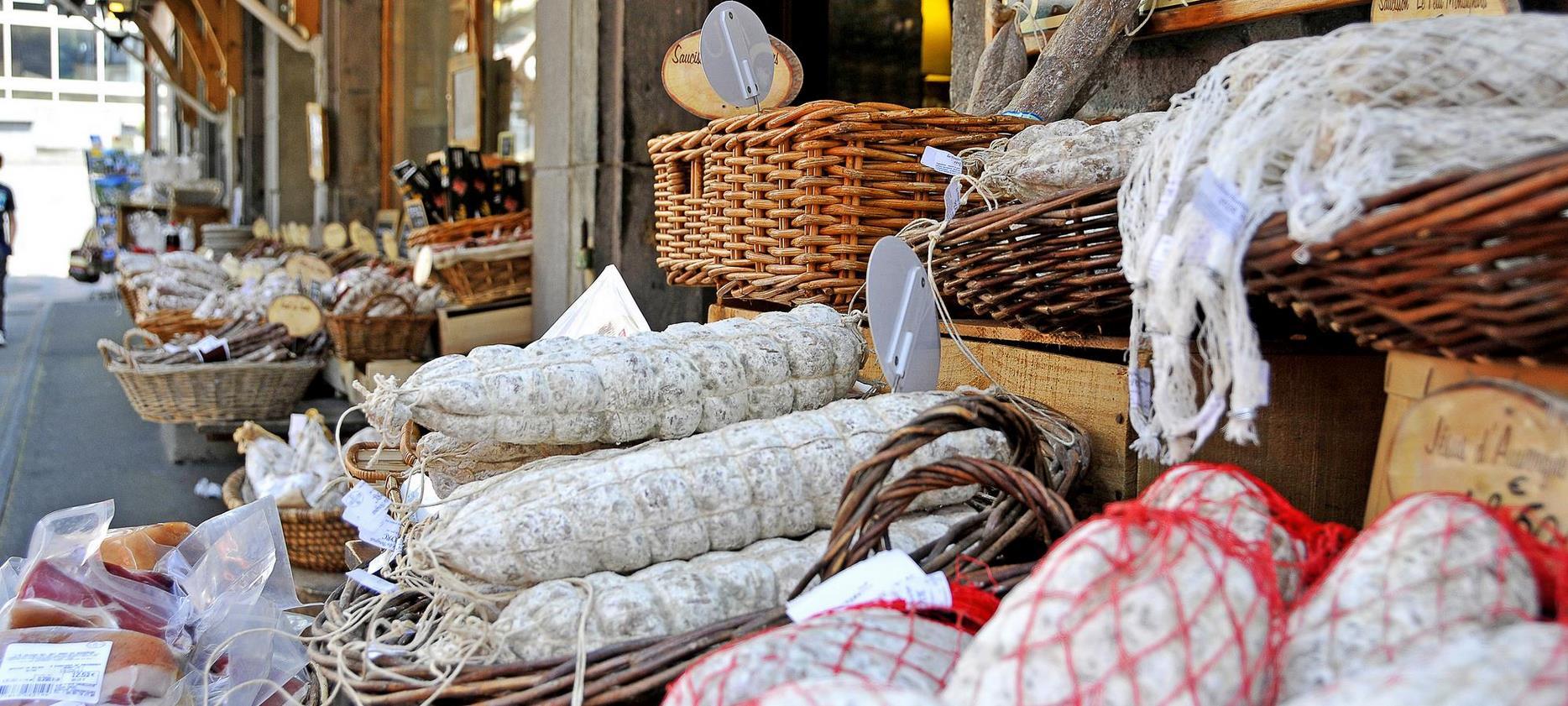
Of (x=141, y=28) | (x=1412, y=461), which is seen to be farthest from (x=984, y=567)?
(x=141, y=28)

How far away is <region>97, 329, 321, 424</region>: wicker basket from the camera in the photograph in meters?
3.87

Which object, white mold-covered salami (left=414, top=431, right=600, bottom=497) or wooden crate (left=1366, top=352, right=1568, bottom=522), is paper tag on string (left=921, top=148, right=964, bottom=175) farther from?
wooden crate (left=1366, top=352, right=1568, bottom=522)

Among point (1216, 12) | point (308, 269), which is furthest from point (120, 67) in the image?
point (1216, 12)

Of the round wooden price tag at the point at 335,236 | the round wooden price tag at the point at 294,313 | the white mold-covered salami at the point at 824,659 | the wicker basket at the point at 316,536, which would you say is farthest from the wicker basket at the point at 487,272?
the white mold-covered salami at the point at 824,659

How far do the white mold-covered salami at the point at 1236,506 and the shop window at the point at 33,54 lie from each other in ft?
79.6

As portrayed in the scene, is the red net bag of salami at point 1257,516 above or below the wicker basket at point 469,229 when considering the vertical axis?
below

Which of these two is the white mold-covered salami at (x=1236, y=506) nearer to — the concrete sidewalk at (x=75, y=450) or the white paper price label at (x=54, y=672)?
the white paper price label at (x=54, y=672)

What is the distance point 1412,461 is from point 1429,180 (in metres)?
0.24

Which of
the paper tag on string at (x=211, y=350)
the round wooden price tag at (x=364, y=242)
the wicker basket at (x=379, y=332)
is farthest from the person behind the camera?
the round wooden price tag at (x=364, y=242)

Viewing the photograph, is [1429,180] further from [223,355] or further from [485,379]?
[223,355]

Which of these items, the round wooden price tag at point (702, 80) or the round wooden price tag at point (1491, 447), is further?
the round wooden price tag at point (702, 80)

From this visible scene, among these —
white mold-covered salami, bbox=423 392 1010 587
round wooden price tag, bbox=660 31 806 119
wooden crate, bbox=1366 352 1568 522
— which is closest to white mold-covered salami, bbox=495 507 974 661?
white mold-covered salami, bbox=423 392 1010 587

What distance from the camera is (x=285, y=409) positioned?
4.27 m

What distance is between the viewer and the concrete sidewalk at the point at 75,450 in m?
3.89
